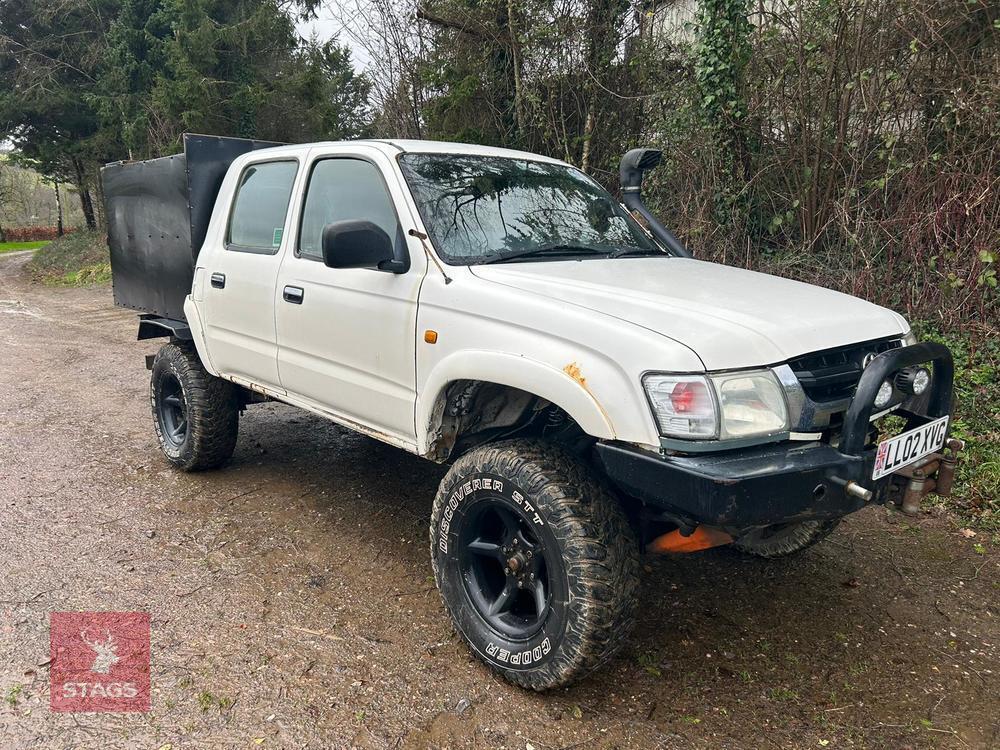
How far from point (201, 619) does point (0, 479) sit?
2474 millimetres

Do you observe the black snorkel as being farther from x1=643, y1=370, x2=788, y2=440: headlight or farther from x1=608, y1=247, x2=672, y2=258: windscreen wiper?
x1=643, y1=370, x2=788, y2=440: headlight

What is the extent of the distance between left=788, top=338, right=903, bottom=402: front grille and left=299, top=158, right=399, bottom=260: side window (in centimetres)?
176

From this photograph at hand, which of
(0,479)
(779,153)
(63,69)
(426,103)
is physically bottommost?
(0,479)

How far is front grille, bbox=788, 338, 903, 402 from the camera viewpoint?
8.12 feet

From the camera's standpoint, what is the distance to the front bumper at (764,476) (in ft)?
7.32

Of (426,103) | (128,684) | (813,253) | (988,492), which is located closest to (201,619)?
(128,684)

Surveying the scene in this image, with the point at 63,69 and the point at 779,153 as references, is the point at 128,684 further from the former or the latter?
the point at 63,69

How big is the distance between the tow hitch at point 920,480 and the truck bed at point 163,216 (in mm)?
3908

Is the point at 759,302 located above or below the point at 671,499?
above

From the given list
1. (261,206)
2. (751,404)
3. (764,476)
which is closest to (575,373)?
(751,404)

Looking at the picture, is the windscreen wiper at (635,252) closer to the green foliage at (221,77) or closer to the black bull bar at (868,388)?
the black bull bar at (868,388)

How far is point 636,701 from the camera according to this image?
2740 millimetres

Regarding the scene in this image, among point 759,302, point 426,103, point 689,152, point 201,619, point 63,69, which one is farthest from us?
point 63,69

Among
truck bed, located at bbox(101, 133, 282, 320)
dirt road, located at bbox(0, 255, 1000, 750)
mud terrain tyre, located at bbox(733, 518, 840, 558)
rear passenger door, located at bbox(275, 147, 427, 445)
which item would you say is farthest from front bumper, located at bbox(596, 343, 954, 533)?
truck bed, located at bbox(101, 133, 282, 320)
